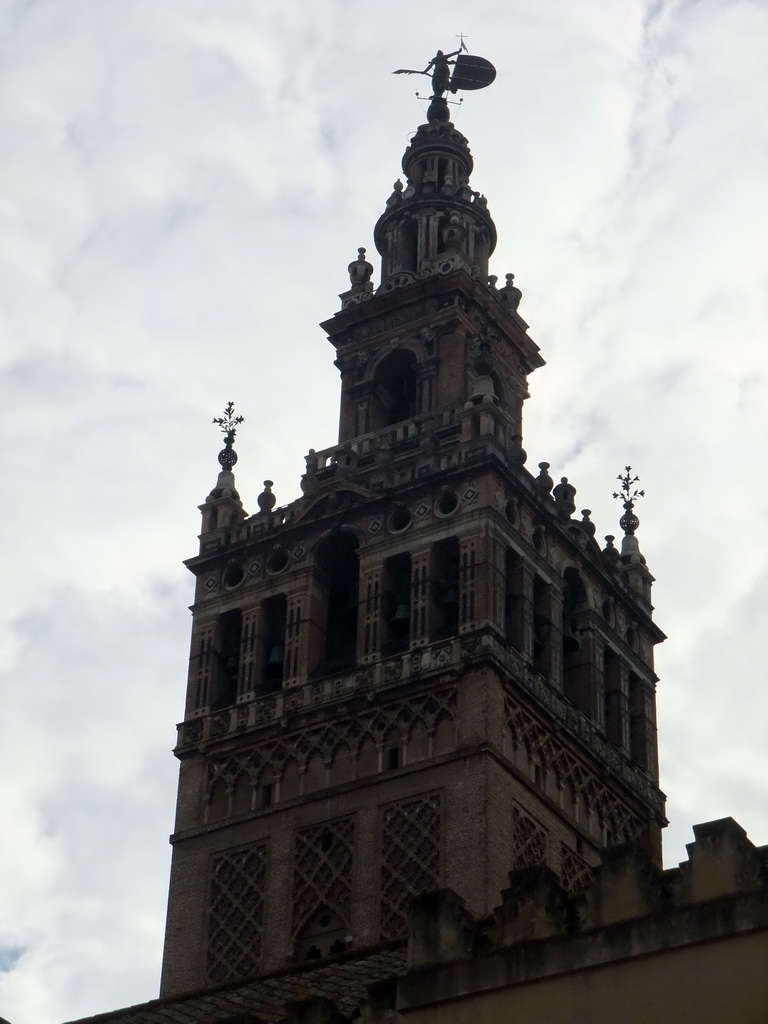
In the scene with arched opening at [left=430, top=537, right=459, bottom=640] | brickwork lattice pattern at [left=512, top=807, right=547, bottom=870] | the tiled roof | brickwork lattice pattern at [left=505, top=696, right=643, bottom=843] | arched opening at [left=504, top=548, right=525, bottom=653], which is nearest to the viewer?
the tiled roof

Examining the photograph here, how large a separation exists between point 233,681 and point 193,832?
3.99 meters

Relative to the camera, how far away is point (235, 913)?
47.6m

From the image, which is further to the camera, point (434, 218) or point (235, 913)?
point (434, 218)

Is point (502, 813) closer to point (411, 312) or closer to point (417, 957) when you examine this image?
point (411, 312)

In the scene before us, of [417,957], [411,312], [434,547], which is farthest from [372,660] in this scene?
[417,957]

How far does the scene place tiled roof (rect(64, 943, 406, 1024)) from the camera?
91.2ft

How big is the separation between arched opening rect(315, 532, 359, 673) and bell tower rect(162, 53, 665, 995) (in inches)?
2.0

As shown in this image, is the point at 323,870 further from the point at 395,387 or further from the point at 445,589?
the point at 395,387

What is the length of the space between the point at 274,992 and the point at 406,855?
54.7 feet

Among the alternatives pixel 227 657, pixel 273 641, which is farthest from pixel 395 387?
pixel 227 657

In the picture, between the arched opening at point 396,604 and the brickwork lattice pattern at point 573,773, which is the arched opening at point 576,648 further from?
the arched opening at point 396,604

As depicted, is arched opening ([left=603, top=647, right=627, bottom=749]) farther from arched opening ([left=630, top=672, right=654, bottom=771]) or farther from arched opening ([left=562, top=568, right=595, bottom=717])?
arched opening ([left=562, top=568, right=595, bottom=717])

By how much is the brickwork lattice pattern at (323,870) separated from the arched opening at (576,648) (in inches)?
261

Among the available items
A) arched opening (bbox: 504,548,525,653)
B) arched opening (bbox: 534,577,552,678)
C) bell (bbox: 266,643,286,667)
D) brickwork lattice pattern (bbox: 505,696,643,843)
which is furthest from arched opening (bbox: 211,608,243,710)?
brickwork lattice pattern (bbox: 505,696,643,843)
